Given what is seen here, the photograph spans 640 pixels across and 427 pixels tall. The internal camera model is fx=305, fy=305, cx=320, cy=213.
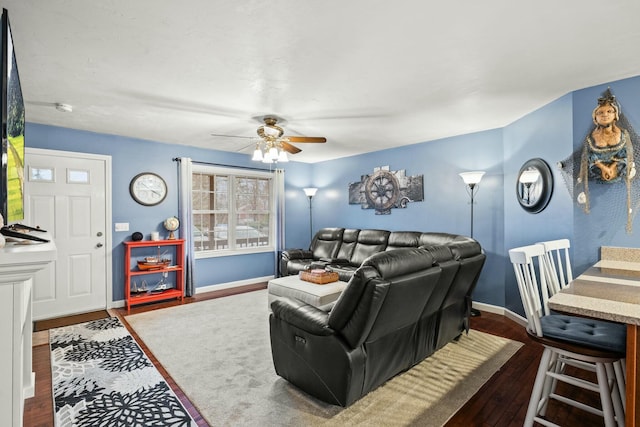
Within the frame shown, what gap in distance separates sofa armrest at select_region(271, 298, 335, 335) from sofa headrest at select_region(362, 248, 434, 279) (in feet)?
1.59

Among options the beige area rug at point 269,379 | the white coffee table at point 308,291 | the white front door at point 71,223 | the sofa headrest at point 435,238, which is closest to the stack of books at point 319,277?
the white coffee table at point 308,291

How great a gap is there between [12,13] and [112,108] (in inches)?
63.0

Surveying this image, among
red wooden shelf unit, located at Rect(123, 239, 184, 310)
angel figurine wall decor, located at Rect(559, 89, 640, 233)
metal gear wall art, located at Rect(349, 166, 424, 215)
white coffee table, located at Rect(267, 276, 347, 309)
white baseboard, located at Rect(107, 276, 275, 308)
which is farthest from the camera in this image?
white baseboard, located at Rect(107, 276, 275, 308)

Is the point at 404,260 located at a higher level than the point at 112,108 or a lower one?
lower

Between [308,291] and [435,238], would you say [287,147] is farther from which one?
[435,238]

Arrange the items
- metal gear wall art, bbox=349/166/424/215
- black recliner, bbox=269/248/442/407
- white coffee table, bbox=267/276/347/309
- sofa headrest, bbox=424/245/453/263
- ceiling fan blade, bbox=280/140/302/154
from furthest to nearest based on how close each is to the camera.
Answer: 1. metal gear wall art, bbox=349/166/424/215
2. ceiling fan blade, bbox=280/140/302/154
3. white coffee table, bbox=267/276/347/309
4. sofa headrest, bbox=424/245/453/263
5. black recliner, bbox=269/248/442/407

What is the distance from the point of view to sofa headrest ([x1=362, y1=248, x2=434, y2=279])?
1.91 m

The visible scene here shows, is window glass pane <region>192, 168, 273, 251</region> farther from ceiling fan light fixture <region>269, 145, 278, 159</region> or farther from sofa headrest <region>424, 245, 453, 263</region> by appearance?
sofa headrest <region>424, 245, 453, 263</region>

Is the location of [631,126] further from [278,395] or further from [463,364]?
[278,395]

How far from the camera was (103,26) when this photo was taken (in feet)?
6.18

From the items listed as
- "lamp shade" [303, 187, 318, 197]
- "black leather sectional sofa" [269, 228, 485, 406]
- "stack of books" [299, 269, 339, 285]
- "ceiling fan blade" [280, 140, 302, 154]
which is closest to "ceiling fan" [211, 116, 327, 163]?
"ceiling fan blade" [280, 140, 302, 154]

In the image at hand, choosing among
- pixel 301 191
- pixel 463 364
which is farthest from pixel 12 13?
pixel 301 191

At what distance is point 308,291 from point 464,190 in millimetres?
2685

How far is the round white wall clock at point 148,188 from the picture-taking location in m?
4.56
